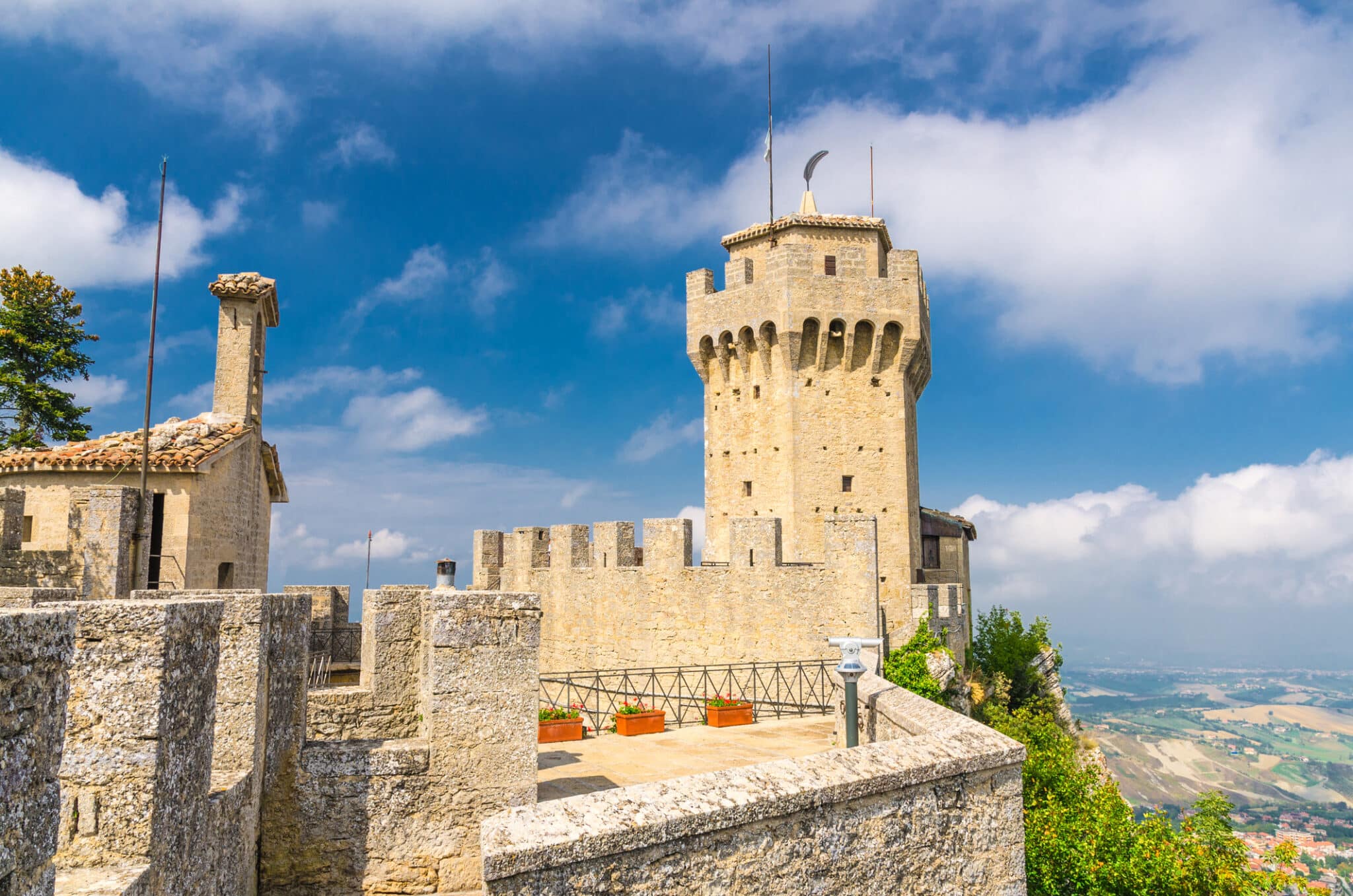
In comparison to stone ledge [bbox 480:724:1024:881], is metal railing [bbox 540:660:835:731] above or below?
below

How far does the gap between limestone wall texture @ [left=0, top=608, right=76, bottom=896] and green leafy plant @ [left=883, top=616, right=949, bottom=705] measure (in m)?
16.6

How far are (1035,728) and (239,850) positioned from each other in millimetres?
18204

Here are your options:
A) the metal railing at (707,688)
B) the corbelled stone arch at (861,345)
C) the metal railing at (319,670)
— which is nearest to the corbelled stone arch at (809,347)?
the corbelled stone arch at (861,345)

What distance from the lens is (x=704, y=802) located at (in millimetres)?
3812

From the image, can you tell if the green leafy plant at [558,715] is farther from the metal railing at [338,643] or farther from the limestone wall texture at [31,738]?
the limestone wall texture at [31,738]

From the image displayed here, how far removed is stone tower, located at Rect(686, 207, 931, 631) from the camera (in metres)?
24.1

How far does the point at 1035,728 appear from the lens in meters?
19.1

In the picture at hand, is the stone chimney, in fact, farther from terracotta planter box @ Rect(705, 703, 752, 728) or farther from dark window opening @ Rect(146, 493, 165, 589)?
terracotta planter box @ Rect(705, 703, 752, 728)

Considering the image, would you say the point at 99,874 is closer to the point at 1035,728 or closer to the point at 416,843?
the point at 416,843

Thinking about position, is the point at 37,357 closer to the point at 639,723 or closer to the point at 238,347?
the point at 238,347

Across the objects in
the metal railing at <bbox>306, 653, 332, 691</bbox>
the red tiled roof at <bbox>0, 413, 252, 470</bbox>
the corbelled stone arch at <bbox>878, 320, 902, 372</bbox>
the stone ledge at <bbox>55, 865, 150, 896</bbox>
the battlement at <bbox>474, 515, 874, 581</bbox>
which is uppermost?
the corbelled stone arch at <bbox>878, 320, 902, 372</bbox>

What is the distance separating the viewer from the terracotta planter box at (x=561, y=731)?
1184 cm

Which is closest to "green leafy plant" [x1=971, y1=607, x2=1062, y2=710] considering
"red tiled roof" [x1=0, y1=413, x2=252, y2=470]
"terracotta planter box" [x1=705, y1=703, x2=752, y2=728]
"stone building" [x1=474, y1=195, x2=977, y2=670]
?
"stone building" [x1=474, y1=195, x2=977, y2=670]

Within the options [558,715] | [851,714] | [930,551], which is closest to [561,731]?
[558,715]
